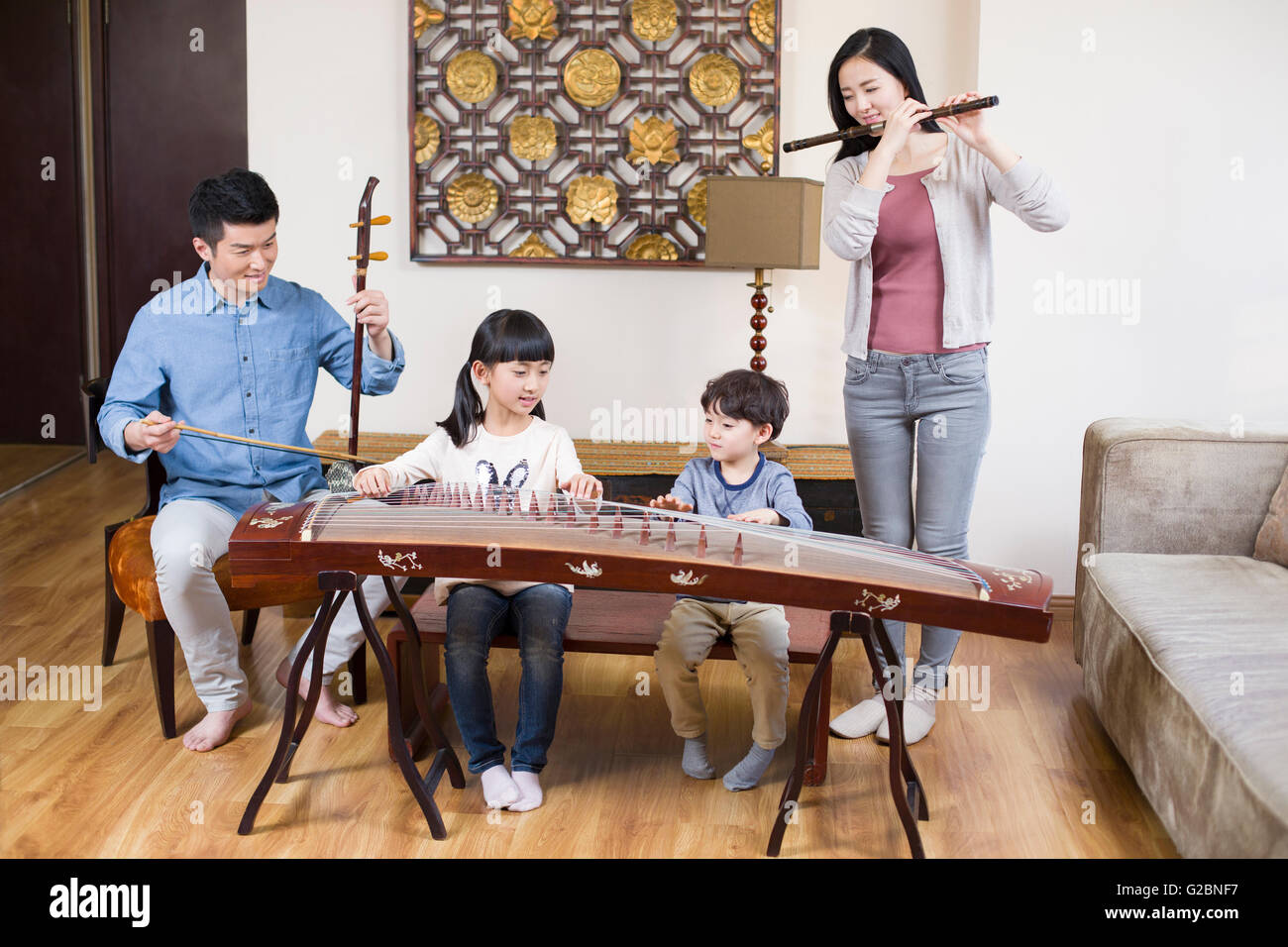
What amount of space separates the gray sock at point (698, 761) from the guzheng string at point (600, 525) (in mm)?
498

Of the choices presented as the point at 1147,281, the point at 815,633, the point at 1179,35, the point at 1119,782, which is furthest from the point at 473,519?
the point at 1179,35

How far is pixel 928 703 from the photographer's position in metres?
2.54

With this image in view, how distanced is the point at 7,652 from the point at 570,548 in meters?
1.76

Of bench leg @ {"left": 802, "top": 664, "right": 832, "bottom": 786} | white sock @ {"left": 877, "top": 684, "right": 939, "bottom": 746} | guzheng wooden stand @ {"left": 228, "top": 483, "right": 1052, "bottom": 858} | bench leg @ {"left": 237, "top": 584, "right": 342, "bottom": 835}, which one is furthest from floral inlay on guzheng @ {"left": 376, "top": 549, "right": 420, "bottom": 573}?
white sock @ {"left": 877, "top": 684, "right": 939, "bottom": 746}

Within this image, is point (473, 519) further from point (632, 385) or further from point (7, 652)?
point (632, 385)

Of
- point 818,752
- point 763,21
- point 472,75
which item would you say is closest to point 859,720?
point 818,752

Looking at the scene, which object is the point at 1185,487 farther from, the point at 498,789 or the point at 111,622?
the point at 111,622

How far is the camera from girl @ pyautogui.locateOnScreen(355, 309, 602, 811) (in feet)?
7.27

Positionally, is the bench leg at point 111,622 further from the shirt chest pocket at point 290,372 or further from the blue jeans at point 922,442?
the blue jeans at point 922,442

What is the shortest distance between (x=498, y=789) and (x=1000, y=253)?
6.35 ft

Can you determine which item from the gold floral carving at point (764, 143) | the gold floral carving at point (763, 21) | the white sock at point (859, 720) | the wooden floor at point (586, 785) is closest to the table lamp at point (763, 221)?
the gold floral carving at point (764, 143)

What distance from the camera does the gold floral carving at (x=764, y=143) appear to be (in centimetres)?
358

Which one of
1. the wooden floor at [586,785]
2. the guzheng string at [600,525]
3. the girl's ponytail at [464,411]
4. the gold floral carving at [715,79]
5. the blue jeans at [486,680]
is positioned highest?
the gold floral carving at [715,79]

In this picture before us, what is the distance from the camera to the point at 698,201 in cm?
363
